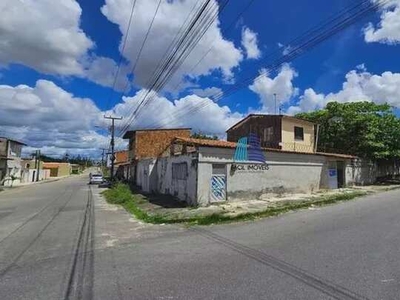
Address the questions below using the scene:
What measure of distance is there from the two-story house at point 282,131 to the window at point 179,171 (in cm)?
1375

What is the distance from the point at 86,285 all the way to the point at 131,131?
133 feet

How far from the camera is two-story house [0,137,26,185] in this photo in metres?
56.1

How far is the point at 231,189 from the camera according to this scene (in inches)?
837

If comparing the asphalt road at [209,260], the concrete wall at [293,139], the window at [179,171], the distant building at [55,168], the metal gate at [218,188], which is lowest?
the asphalt road at [209,260]

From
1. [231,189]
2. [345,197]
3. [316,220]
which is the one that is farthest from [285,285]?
[345,197]

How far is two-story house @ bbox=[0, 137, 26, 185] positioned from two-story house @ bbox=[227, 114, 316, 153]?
35374mm

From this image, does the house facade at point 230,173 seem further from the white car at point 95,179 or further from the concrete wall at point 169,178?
the white car at point 95,179

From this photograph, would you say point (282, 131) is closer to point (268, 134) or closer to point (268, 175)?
point (268, 134)

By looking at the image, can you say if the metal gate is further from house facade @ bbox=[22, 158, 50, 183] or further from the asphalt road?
house facade @ bbox=[22, 158, 50, 183]

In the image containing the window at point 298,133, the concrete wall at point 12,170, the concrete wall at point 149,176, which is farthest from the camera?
the concrete wall at point 12,170

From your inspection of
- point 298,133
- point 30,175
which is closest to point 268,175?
point 298,133

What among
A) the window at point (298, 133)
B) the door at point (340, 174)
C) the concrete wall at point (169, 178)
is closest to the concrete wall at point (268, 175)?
the concrete wall at point (169, 178)

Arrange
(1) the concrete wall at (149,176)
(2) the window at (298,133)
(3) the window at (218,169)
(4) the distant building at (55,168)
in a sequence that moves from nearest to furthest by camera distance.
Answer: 1. (3) the window at (218,169)
2. (1) the concrete wall at (149,176)
3. (2) the window at (298,133)
4. (4) the distant building at (55,168)

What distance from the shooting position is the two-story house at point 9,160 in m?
56.1
